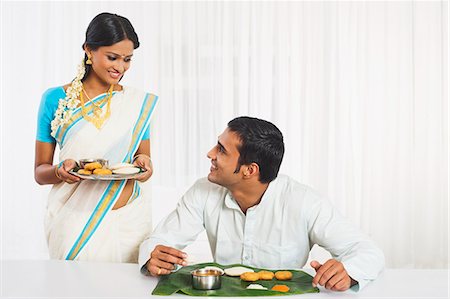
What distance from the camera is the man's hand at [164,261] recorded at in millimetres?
2041

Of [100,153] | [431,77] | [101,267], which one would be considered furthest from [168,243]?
[431,77]

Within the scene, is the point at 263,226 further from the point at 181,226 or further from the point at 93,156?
the point at 93,156

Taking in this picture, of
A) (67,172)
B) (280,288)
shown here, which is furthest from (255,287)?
(67,172)

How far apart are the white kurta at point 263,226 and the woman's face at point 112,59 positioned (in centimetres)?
53

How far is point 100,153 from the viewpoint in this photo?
8.89ft

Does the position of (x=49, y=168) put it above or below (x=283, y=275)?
above

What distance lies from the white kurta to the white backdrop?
2364mm

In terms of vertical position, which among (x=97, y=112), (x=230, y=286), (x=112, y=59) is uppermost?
(x=112, y=59)

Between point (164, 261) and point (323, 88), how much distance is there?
2.89 metres

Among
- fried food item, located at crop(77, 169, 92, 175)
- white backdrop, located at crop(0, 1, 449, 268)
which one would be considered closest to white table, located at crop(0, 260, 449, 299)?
fried food item, located at crop(77, 169, 92, 175)

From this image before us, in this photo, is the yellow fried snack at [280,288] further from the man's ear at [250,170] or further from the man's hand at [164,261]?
the man's ear at [250,170]

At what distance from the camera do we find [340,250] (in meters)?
2.20

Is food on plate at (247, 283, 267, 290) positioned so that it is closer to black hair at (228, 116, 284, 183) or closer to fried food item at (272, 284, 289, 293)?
fried food item at (272, 284, 289, 293)

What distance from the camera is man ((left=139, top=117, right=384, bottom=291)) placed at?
233cm
